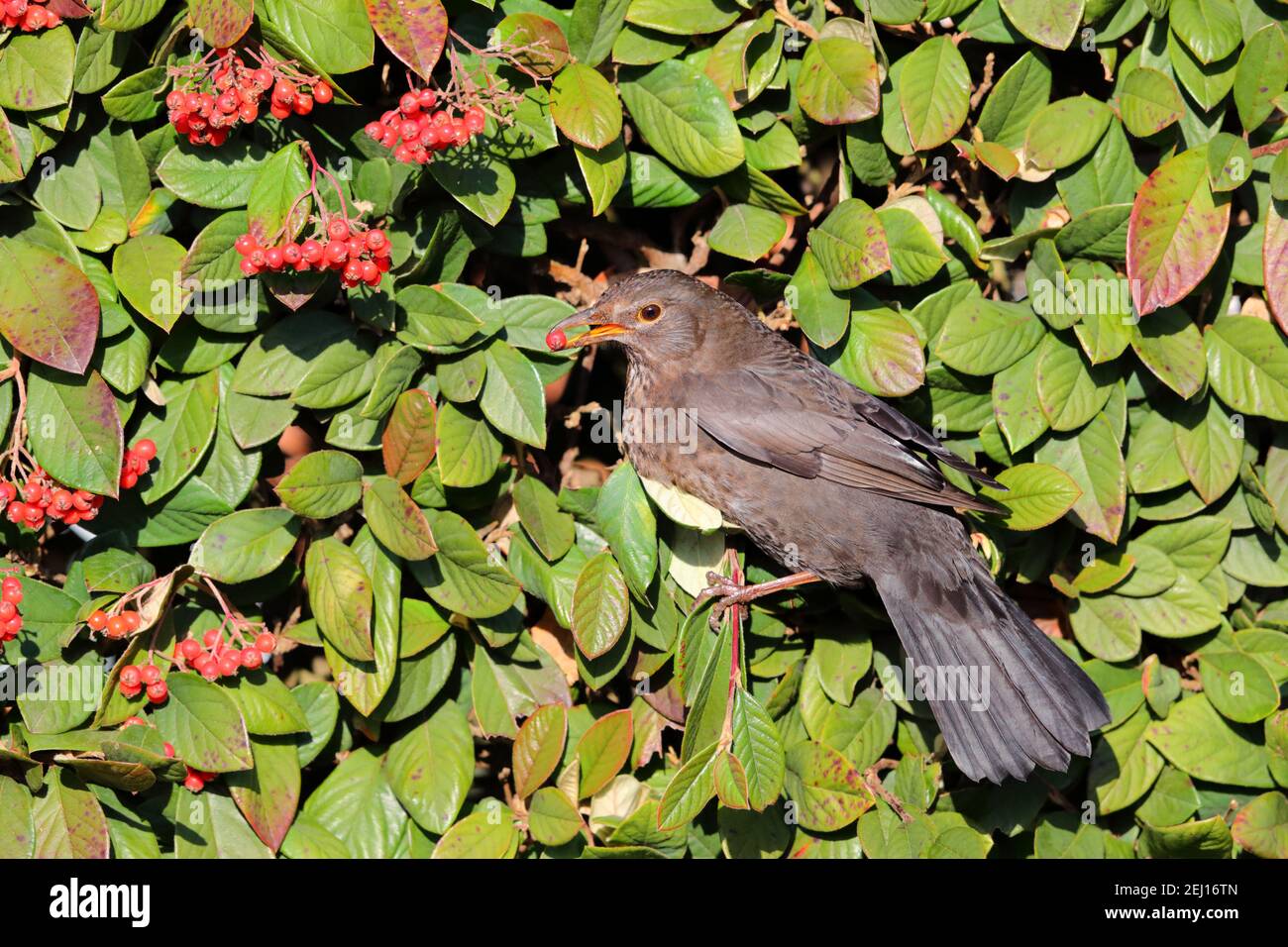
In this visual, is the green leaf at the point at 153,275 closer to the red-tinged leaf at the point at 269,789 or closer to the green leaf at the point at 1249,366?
the red-tinged leaf at the point at 269,789

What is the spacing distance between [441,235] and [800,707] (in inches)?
74.0

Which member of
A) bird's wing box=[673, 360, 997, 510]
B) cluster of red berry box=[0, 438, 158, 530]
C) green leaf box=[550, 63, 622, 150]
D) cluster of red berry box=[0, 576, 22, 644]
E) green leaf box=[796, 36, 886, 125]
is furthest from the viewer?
bird's wing box=[673, 360, 997, 510]

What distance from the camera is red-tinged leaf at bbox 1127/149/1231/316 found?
3357 mm

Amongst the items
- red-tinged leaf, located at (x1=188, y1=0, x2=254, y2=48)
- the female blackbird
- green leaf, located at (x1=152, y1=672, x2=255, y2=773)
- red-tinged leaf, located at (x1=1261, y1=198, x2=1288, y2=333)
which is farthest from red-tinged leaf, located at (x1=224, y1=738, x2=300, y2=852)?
red-tinged leaf, located at (x1=1261, y1=198, x2=1288, y2=333)

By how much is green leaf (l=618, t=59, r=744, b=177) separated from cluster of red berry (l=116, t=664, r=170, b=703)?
6.88 ft

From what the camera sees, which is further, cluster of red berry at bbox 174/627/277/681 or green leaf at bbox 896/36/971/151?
green leaf at bbox 896/36/971/151

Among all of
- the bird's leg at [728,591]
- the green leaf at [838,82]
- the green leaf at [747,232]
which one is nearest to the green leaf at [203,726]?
the bird's leg at [728,591]

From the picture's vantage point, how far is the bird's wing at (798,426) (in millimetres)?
3787

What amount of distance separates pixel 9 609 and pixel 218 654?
549 millimetres

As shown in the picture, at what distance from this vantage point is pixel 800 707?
3.68 metres

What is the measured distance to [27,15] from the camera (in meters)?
2.85

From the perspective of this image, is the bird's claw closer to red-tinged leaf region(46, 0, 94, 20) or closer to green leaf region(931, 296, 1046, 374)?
green leaf region(931, 296, 1046, 374)

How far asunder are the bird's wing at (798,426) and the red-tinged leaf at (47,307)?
6.09ft
